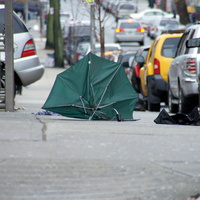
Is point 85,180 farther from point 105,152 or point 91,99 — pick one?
point 91,99

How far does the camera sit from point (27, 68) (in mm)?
13969

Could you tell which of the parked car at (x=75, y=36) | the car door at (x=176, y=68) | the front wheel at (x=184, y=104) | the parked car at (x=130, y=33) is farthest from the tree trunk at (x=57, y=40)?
the front wheel at (x=184, y=104)

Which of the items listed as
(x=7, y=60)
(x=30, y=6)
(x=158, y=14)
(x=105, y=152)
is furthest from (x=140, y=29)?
(x=105, y=152)

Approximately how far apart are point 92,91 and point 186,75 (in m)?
4.51

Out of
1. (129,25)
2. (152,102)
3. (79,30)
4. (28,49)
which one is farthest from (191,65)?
(129,25)

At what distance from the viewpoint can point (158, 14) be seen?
69.0 m

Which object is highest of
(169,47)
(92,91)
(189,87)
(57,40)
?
(92,91)

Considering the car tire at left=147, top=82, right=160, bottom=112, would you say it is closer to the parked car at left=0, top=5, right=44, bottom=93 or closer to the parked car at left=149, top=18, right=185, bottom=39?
the parked car at left=0, top=5, right=44, bottom=93

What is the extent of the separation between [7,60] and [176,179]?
5.00 meters

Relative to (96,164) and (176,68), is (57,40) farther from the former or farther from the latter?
(96,164)

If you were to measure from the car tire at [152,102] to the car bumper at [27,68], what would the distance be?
3.61 meters

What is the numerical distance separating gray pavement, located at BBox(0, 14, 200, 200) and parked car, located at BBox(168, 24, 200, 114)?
5.48 m

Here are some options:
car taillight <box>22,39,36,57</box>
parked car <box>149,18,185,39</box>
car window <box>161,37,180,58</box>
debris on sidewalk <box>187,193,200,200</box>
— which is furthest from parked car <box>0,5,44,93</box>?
parked car <box>149,18,185,39</box>

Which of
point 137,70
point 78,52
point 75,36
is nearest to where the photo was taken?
point 137,70
